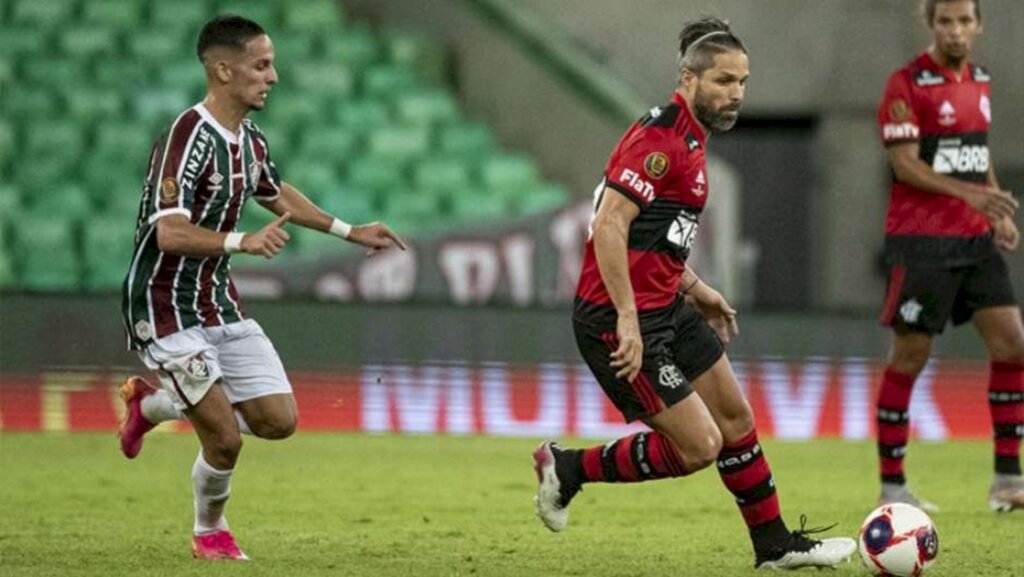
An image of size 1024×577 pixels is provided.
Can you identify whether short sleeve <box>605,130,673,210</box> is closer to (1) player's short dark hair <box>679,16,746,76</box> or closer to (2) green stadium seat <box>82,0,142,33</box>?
(1) player's short dark hair <box>679,16,746,76</box>

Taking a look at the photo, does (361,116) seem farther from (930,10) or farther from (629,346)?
(629,346)

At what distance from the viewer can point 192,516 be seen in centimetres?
916

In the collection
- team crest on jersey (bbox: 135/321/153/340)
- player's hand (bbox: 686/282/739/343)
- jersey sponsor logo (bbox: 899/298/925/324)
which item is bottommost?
jersey sponsor logo (bbox: 899/298/925/324)

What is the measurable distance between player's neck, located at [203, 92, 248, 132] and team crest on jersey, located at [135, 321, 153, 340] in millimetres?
798

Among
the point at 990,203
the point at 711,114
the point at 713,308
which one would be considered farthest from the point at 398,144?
the point at 711,114

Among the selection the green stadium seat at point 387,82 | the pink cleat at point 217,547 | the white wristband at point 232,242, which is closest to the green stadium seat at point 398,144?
the green stadium seat at point 387,82

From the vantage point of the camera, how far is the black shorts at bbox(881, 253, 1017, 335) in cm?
947

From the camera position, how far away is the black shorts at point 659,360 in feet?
24.1

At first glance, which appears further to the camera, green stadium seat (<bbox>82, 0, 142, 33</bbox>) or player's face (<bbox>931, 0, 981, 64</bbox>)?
green stadium seat (<bbox>82, 0, 142, 33</bbox>)

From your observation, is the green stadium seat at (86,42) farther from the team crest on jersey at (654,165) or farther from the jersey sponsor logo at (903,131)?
the team crest on jersey at (654,165)

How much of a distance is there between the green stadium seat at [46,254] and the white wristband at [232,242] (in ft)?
28.2

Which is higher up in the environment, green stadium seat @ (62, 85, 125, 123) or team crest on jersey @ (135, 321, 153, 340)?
team crest on jersey @ (135, 321, 153, 340)

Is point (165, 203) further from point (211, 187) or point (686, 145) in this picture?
point (686, 145)

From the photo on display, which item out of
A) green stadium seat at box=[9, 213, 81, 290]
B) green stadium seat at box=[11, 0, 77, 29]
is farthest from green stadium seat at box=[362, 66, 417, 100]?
green stadium seat at box=[9, 213, 81, 290]
